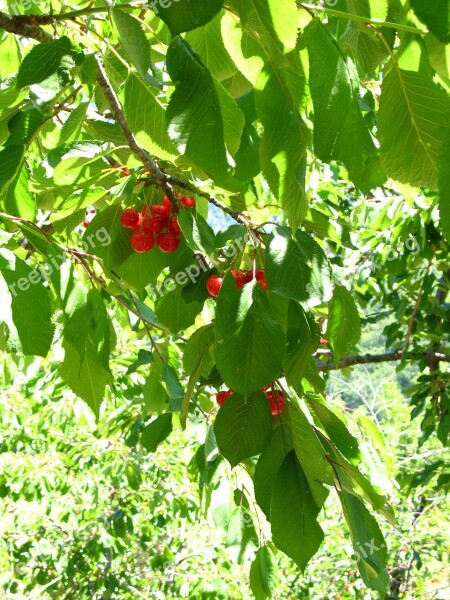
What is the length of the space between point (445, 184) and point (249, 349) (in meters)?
0.34

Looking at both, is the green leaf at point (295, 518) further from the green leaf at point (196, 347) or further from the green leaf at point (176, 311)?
the green leaf at point (176, 311)

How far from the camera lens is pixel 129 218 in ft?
3.40

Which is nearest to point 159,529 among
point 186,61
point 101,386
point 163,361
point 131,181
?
point 163,361

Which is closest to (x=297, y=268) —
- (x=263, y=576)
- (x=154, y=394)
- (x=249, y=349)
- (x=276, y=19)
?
(x=249, y=349)

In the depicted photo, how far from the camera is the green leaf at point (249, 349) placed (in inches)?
28.9

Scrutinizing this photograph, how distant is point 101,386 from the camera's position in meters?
1.12

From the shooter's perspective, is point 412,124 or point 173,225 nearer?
point 412,124

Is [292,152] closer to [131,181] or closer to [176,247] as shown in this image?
[131,181]

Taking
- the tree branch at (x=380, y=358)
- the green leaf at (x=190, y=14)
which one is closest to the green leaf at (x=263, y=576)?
the green leaf at (x=190, y=14)

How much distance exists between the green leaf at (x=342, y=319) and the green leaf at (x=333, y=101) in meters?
0.37

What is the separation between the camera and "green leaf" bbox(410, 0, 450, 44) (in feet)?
1.26

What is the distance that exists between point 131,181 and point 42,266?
0.20m

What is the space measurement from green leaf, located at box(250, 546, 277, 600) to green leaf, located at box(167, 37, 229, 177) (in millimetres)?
968

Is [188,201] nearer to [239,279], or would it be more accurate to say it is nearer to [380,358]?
[239,279]
